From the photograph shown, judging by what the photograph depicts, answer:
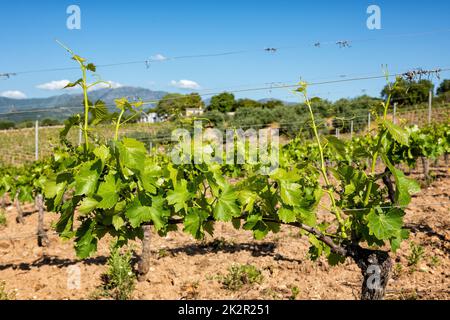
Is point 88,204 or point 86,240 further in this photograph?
point 86,240

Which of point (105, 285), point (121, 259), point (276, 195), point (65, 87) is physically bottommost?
point (105, 285)

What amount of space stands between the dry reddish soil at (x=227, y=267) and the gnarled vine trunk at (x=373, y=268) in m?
1.19

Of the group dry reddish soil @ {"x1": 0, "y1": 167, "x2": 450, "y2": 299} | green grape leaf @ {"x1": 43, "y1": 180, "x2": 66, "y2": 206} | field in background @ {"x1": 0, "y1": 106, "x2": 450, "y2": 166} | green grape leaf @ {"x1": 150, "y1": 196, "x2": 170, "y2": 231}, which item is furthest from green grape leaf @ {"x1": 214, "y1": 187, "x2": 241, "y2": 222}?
field in background @ {"x1": 0, "y1": 106, "x2": 450, "y2": 166}

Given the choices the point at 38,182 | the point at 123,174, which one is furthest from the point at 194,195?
the point at 38,182

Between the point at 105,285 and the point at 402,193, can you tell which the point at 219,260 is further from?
the point at 402,193

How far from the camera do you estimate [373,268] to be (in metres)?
2.55

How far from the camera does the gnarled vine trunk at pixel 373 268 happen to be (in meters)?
2.54

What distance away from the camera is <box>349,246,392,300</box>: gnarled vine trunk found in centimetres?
254

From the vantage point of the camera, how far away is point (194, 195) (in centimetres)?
222

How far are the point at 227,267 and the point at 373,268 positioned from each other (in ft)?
7.32

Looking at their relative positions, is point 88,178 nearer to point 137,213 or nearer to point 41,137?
point 137,213

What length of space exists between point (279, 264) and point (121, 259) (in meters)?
1.73

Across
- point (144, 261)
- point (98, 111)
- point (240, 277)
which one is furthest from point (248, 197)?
point (144, 261)

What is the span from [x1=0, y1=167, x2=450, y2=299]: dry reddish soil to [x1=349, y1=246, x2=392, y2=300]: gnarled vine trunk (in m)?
1.19
